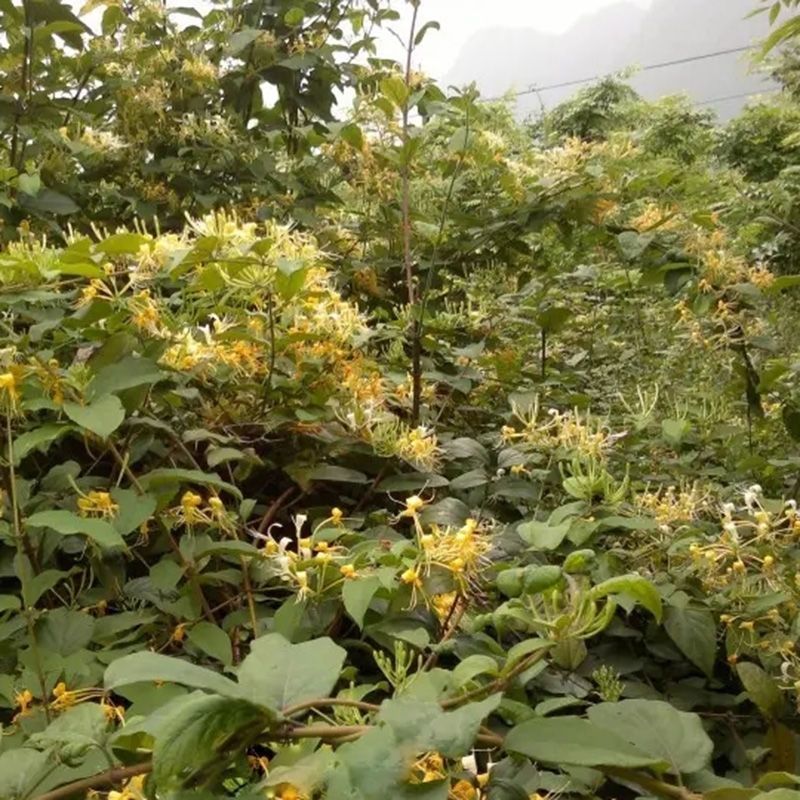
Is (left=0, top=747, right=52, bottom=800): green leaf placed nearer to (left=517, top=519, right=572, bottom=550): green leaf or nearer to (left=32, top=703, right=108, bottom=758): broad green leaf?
(left=32, top=703, right=108, bottom=758): broad green leaf

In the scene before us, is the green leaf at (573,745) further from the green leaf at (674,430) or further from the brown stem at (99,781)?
the green leaf at (674,430)

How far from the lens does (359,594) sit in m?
0.49

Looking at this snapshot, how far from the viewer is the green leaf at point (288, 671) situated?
341 mm

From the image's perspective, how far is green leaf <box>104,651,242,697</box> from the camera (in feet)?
1.02

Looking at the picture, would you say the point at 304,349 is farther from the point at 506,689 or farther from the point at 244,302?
the point at 506,689

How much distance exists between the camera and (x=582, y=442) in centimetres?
74

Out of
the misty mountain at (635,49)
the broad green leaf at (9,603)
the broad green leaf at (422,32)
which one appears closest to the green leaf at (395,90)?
the broad green leaf at (422,32)

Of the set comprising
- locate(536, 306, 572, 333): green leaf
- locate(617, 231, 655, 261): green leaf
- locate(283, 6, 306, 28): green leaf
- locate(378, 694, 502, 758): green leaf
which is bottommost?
locate(378, 694, 502, 758): green leaf

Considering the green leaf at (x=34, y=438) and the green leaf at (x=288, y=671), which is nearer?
the green leaf at (x=288, y=671)

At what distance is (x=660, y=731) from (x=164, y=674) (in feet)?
0.72

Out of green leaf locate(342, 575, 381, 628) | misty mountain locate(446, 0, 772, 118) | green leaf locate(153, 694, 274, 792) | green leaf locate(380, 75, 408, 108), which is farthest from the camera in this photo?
misty mountain locate(446, 0, 772, 118)

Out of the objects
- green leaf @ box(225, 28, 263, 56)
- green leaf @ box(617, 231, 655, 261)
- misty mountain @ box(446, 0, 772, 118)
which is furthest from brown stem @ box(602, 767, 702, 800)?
misty mountain @ box(446, 0, 772, 118)

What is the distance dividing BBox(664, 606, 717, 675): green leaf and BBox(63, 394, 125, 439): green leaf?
1.35 ft

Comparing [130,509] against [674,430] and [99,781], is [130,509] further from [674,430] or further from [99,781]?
[674,430]
